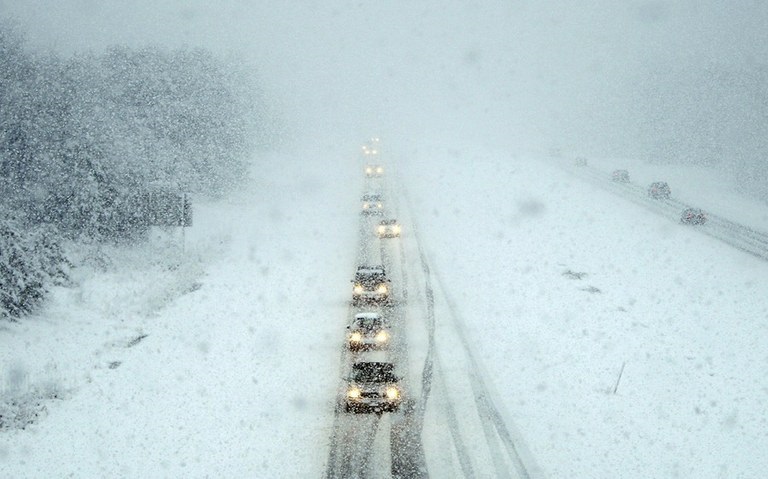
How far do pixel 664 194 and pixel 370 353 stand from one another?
3630 centimetres

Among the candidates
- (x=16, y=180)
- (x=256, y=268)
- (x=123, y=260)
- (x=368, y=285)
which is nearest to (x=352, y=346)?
(x=368, y=285)

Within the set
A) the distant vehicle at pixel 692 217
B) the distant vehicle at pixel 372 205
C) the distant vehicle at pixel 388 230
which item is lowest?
the distant vehicle at pixel 388 230

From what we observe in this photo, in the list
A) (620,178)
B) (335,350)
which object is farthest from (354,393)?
(620,178)

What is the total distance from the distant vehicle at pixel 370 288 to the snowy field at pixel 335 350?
1.44m

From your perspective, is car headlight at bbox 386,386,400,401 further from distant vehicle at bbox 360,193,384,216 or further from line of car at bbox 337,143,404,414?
distant vehicle at bbox 360,193,384,216

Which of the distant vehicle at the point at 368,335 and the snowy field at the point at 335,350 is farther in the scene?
the distant vehicle at the point at 368,335

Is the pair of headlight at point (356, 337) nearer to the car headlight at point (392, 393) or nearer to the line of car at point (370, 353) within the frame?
the line of car at point (370, 353)

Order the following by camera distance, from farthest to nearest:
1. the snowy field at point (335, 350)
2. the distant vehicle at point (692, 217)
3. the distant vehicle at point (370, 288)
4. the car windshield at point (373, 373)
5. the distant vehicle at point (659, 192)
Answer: the distant vehicle at point (659, 192) < the distant vehicle at point (692, 217) < the distant vehicle at point (370, 288) < the car windshield at point (373, 373) < the snowy field at point (335, 350)

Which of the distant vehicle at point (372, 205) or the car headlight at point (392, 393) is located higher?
the distant vehicle at point (372, 205)

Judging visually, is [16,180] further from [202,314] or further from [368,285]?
[368,285]

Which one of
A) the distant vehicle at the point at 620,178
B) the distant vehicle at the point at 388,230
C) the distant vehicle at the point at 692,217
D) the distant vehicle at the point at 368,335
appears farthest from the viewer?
the distant vehicle at the point at 620,178

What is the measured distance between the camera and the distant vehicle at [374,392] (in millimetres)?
14328

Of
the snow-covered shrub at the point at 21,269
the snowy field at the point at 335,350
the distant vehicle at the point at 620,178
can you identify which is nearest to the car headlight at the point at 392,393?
the snowy field at the point at 335,350

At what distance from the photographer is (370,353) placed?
18344 millimetres
